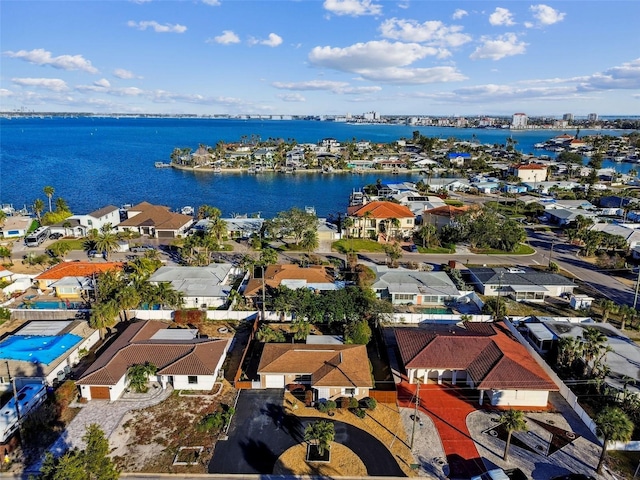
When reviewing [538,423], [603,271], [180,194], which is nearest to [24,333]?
[538,423]

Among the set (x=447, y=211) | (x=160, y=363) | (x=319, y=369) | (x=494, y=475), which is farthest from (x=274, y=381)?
(x=447, y=211)

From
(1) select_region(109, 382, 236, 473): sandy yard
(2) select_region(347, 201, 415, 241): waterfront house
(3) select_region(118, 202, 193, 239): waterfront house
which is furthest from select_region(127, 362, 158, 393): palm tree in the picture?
(2) select_region(347, 201, 415, 241): waterfront house

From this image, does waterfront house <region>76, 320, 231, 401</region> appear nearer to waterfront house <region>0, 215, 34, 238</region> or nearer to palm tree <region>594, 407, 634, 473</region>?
palm tree <region>594, 407, 634, 473</region>

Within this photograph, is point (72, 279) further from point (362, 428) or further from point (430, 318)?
point (430, 318)

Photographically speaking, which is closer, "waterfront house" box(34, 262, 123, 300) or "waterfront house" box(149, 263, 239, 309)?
"waterfront house" box(149, 263, 239, 309)

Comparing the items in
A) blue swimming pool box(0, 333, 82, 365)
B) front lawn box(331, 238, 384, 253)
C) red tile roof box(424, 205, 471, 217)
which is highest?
red tile roof box(424, 205, 471, 217)
